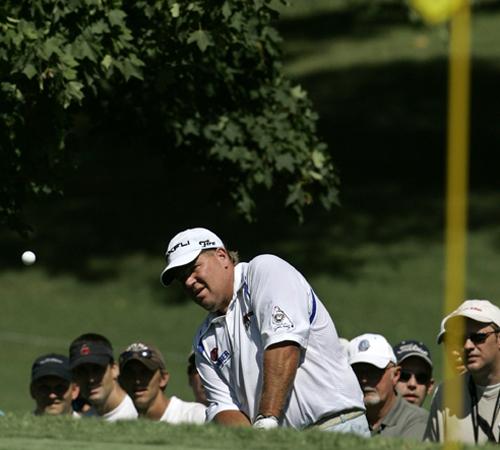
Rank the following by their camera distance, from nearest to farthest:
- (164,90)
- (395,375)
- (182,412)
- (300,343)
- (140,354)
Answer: (300,343) → (395,375) → (182,412) → (140,354) → (164,90)

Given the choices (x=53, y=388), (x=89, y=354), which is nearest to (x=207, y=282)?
(x=89, y=354)

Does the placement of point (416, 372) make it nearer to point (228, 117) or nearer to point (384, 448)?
point (228, 117)

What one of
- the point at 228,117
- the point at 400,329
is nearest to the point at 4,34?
the point at 228,117

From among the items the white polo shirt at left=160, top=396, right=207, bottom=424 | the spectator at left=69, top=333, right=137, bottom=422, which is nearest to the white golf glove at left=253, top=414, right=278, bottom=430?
the white polo shirt at left=160, top=396, right=207, bottom=424

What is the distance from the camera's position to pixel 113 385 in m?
10.1

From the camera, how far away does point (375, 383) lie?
9.09m

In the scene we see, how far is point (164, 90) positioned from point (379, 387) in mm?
3135

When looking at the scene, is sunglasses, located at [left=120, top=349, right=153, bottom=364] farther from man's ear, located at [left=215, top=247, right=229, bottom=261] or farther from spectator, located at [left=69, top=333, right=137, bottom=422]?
man's ear, located at [left=215, top=247, right=229, bottom=261]

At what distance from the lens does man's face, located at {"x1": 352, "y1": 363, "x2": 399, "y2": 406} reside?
9.05 metres

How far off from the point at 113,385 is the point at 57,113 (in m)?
1.83

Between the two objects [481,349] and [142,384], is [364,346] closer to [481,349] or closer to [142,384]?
[481,349]

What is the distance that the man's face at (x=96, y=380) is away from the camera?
995cm

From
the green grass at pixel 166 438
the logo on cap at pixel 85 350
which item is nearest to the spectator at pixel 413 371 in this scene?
the logo on cap at pixel 85 350

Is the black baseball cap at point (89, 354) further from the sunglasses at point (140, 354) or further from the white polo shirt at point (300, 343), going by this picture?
the white polo shirt at point (300, 343)
